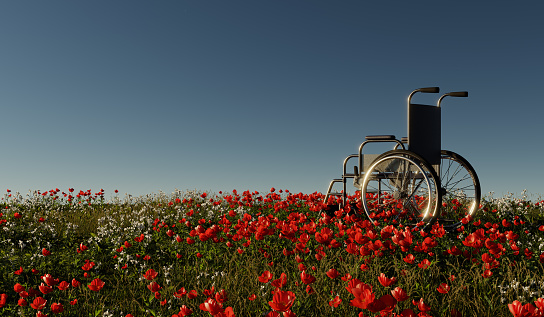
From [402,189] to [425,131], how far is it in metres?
1.07

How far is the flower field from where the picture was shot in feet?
9.23

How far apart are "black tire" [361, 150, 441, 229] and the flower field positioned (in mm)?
409

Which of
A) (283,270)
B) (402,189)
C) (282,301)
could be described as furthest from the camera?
(402,189)

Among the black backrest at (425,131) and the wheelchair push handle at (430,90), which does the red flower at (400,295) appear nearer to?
the black backrest at (425,131)

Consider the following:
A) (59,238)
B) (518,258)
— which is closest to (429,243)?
(518,258)

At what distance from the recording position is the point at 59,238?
251 inches

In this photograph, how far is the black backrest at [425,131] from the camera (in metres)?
6.02

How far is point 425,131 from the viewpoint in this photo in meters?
6.12

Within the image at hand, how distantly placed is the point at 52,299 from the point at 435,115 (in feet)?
18.1

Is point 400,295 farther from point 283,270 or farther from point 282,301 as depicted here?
point 283,270

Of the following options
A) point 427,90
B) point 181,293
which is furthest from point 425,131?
point 181,293

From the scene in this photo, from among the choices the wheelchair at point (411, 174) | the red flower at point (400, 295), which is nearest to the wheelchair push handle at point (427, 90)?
the wheelchair at point (411, 174)

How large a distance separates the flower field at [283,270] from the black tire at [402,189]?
0.41 m

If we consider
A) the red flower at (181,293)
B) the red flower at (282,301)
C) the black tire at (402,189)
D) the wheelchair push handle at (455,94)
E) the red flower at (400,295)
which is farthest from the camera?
the wheelchair push handle at (455,94)
